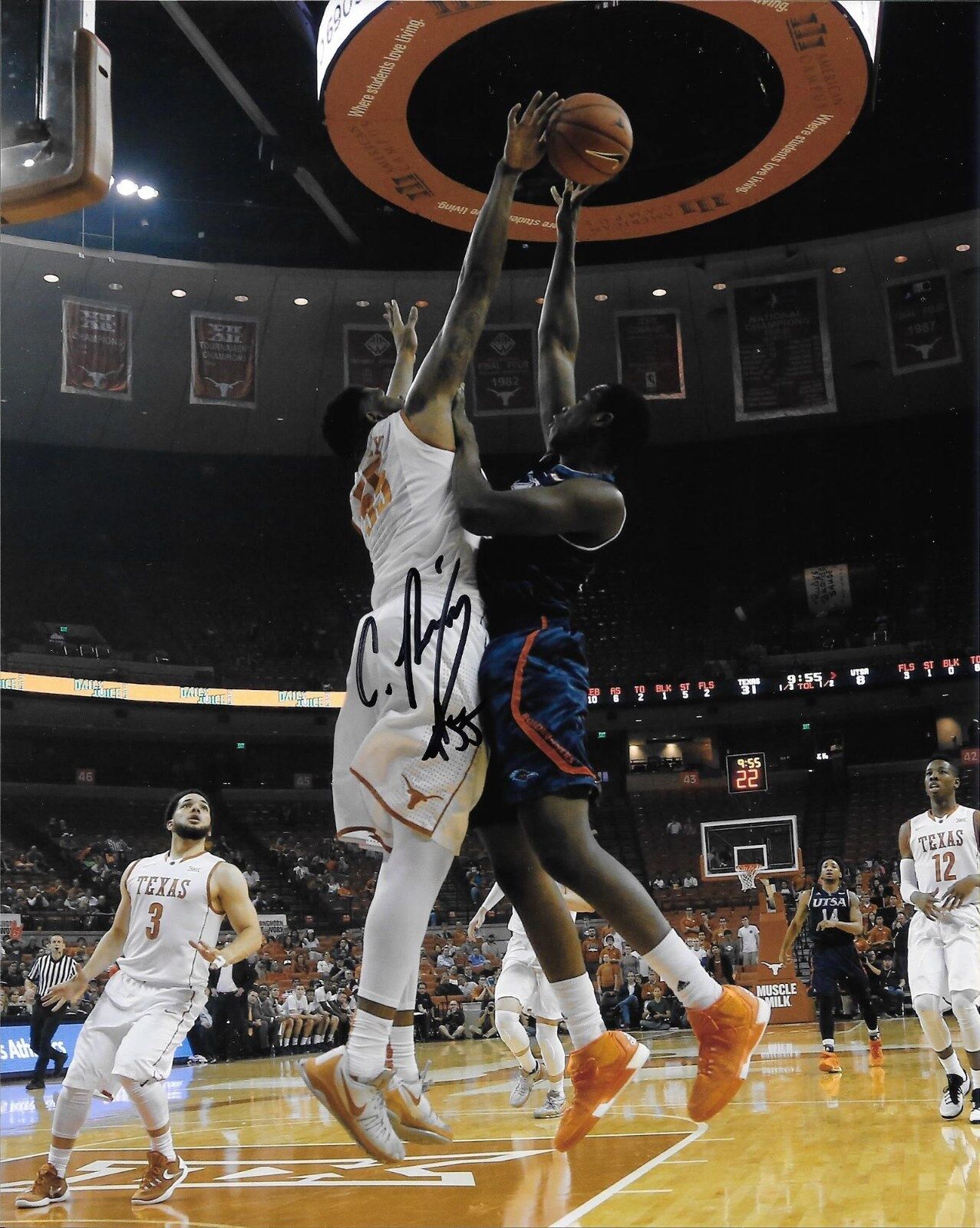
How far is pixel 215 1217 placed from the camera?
5.29m

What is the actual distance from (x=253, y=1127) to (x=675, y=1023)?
423 inches

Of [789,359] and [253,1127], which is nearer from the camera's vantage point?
[253,1127]

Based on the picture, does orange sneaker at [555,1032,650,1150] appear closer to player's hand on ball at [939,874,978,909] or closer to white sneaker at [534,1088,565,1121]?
player's hand on ball at [939,874,978,909]

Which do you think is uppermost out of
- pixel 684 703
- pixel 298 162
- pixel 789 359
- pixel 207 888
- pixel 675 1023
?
pixel 298 162

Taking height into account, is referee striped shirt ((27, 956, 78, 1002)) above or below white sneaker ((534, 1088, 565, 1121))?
above

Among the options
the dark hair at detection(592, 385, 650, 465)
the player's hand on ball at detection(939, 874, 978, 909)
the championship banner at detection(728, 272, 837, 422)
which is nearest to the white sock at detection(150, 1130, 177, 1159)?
the dark hair at detection(592, 385, 650, 465)

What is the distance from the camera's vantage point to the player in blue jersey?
11.5 feet

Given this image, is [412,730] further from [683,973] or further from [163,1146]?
[163,1146]

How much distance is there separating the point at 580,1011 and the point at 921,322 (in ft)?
59.5

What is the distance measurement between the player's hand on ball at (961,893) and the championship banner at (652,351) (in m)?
12.7

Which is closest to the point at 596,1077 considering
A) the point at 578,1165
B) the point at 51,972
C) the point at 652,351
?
the point at 578,1165

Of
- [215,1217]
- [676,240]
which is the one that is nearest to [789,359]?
[676,240]

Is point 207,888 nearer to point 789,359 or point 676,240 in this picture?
point 789,359
